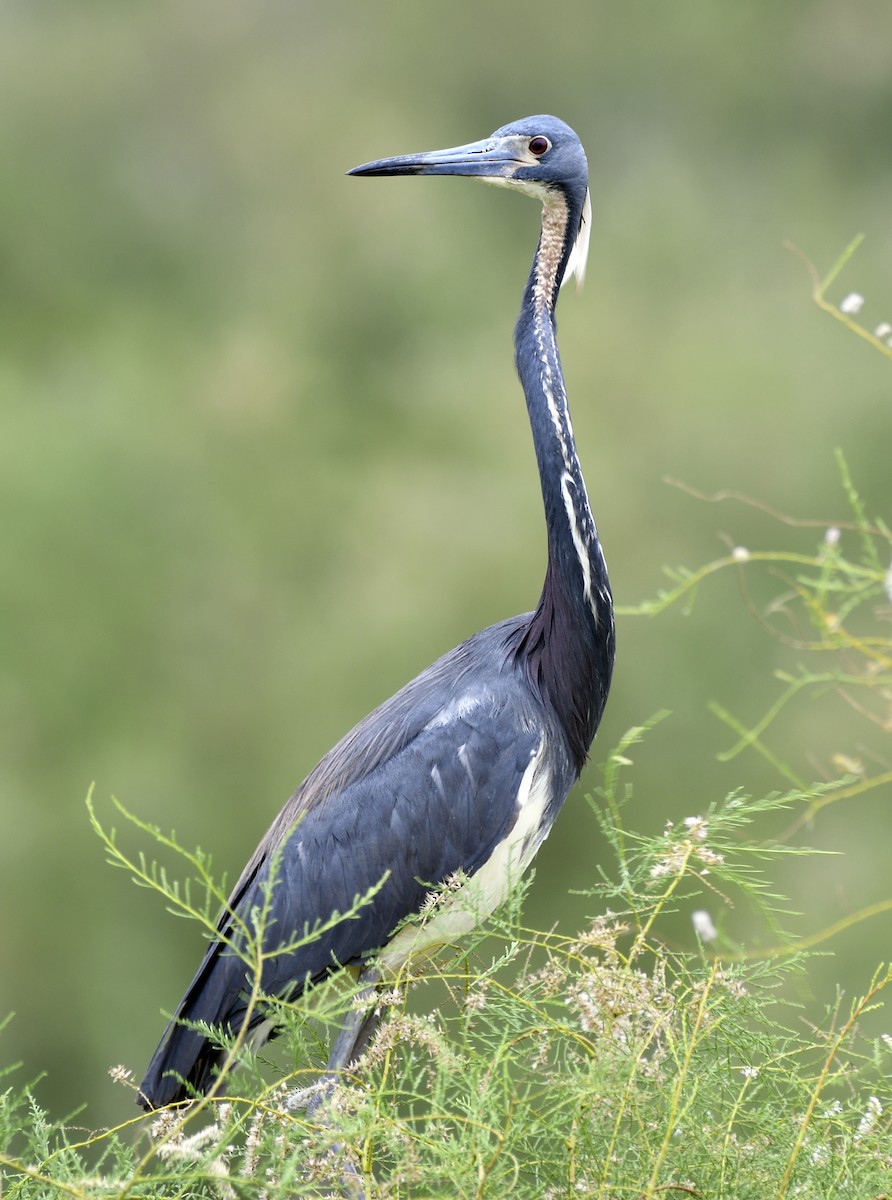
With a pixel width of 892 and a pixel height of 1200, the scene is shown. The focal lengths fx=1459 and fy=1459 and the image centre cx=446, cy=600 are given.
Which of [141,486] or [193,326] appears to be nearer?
[141,486]

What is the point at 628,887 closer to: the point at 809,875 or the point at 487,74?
the point at 809,875

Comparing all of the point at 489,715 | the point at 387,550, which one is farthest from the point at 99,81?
the point at 489,715

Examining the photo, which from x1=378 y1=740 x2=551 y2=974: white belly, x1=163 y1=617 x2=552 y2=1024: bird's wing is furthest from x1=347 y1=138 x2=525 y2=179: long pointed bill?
x1=378 y1=740 x2=551 y2=974: white belly

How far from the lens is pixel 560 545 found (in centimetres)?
240

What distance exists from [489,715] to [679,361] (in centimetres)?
696

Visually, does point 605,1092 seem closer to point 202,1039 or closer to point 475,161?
point 202,1039

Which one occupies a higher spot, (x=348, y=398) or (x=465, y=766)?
(x=465, y=766)

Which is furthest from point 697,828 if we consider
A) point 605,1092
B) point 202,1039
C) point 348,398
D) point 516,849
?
point 348,398

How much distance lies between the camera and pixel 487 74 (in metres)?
10.3

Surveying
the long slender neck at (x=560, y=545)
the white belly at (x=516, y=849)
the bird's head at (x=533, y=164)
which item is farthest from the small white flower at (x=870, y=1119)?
the bird's head at (x=533, y=164)

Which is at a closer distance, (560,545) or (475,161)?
(560,545)

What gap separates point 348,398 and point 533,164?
7.52 meters

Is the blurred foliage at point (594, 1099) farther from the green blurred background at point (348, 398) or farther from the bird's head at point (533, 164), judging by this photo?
the green blurred background at point (348, 398)

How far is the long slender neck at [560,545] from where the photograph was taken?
2373 mm
